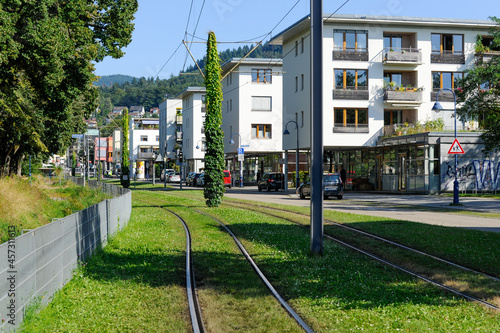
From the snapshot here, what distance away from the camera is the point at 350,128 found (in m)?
46.6

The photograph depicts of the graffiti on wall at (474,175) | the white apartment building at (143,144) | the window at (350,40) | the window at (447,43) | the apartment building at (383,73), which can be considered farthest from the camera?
the white apartment building at (143,144)

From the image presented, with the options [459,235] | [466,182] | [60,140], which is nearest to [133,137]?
[60,140]

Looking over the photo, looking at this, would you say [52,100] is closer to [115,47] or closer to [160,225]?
[115,47]

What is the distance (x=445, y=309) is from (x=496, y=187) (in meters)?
34.6

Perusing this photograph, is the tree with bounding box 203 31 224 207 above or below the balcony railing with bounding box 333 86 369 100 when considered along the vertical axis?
below

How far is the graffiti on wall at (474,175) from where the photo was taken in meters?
37.9

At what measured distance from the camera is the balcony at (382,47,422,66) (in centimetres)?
4591

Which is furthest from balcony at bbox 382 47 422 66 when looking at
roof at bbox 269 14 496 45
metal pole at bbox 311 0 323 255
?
metal pole at bbox 311 0 323 255

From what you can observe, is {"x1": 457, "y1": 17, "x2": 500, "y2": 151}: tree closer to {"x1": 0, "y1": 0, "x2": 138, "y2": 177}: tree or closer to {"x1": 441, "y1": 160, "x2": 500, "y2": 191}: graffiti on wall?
{"x1": 441, "y1": 160, "x2": 500, "y2": 191}: graffiti on wall

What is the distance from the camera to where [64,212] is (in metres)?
20.9

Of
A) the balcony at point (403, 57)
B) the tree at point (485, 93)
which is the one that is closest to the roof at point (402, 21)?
the balcony at point (403, 57)

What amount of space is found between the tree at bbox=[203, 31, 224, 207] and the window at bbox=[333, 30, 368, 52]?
22975 mm

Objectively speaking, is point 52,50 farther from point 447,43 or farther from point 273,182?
point 447,43

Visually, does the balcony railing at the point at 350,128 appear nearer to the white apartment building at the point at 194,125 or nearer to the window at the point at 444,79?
the window at the point at 444,79
